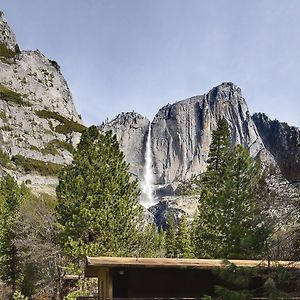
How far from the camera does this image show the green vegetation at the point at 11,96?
330ft

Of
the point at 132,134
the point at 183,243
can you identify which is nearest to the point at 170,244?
the point at 183,243

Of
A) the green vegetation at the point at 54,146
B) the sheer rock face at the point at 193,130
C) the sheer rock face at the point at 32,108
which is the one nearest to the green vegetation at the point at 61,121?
the sheer rock face at the point at 32,108

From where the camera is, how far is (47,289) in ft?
106

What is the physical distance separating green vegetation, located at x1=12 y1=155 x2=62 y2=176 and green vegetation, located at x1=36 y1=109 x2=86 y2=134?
15683mm

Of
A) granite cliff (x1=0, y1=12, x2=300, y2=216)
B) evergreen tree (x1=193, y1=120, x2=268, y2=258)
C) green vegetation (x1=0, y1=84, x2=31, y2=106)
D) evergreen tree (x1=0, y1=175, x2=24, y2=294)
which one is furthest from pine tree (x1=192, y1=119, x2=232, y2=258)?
green vegetation (x1=0, y1=84, x2=31, y2=106)

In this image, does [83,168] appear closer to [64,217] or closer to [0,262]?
[64,217]

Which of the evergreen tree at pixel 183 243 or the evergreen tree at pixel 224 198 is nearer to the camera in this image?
the evergreen tree at pixel 224 198

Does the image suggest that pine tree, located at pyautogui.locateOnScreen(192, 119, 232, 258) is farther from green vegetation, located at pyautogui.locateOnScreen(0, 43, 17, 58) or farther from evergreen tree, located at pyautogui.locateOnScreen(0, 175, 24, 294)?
green vegetation, located at pyautogui.locateOnScreen(0, 43, 17, 58)

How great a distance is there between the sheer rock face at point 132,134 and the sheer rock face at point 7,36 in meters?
37.2

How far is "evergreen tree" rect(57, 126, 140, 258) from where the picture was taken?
2345 centimetres

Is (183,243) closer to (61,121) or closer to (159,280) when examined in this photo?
(159,280)

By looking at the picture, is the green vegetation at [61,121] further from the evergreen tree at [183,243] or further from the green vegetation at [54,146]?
the evergreen tree at [183,243]

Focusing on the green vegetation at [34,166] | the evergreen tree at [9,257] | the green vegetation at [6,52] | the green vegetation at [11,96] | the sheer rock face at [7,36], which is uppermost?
the sheer rock face at [7,36]

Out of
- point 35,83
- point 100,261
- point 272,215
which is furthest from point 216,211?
point 35,83
